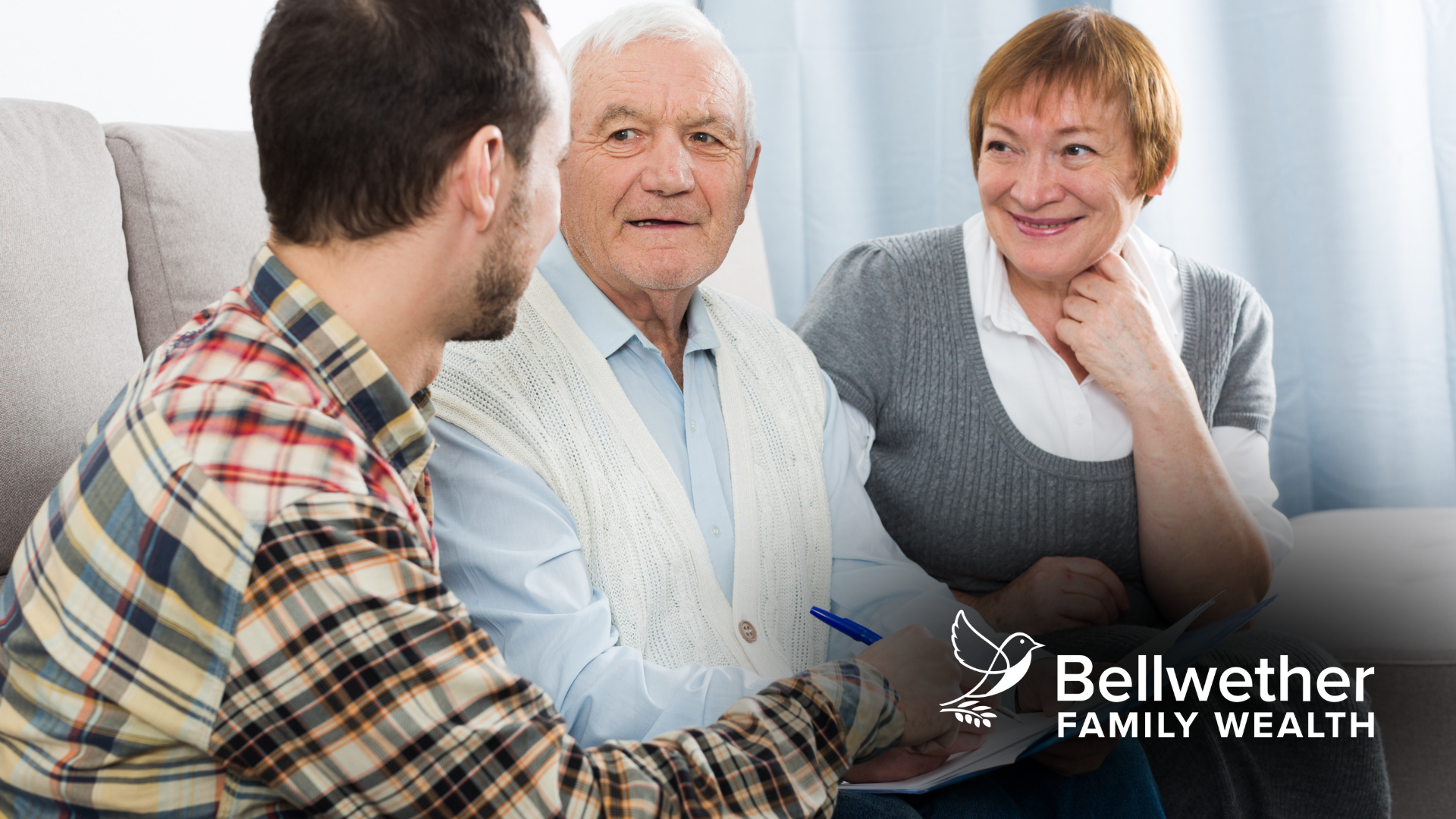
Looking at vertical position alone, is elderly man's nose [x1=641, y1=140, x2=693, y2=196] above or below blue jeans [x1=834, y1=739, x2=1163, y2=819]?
above

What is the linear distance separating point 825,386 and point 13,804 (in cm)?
87

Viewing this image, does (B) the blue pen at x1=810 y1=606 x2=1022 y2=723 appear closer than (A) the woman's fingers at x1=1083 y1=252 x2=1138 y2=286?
Yes

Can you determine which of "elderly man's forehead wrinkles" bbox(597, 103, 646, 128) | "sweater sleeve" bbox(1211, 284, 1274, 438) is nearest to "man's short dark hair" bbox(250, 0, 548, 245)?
"elderly man's forehead wrinkles" bbox(597, 103, 646, 128)

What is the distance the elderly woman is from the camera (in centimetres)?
116

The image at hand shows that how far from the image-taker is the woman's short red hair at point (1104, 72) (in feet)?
3.81

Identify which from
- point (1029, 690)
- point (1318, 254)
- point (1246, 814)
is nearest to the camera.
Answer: point (1029, 690)

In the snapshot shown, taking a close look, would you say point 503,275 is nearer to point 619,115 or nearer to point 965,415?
point 619,115

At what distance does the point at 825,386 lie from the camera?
1226mm

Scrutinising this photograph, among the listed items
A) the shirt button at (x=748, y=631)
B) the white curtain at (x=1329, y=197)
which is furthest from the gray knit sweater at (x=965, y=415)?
the white curtain at (x=1329, y=197)

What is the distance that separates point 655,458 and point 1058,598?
500 mm

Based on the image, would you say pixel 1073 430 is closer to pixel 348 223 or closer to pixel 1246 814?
pixel 1246 814

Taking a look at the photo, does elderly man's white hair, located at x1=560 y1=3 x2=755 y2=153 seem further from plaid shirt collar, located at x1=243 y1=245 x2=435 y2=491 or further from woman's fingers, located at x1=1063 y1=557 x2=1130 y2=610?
woman's fingers, located at x1=1063 y1=557 x2=1130 y2=610

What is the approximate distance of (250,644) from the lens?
538 mm

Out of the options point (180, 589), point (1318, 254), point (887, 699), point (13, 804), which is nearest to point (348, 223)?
point (180, 589)
